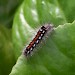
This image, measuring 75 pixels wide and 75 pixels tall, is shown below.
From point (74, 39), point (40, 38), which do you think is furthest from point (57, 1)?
point (74, 39)

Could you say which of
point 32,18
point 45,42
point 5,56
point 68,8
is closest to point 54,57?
point 45,42

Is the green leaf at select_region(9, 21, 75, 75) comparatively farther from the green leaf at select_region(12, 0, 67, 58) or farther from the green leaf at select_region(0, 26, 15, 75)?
the green leaf at select_region(0, 26, 15, 75)

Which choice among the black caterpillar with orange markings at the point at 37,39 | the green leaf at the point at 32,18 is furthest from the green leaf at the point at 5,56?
the black caterpillar with orange markings at the point at 37,39

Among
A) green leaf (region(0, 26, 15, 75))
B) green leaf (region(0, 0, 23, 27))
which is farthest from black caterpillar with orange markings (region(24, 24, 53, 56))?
green leaf (region(0, 0, 23, 27))

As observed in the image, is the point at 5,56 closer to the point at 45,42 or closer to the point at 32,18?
the point at 32,18

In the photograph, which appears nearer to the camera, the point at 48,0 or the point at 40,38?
the point at 40,38

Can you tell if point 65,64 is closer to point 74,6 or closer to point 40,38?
point 40,38

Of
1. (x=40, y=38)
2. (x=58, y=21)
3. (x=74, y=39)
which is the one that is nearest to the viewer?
(x=74, y=39)

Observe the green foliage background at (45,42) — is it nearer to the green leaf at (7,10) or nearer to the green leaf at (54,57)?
the green leaf at (54,57)
